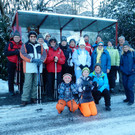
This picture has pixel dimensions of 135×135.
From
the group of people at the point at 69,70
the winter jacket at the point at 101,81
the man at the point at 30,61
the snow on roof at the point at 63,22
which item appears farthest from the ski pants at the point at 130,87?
the snow on roof at the point at 63,22

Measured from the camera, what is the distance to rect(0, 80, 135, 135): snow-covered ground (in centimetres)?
272

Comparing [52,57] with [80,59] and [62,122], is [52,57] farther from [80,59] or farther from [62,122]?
[62,122]

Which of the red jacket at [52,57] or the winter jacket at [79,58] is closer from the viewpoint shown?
the red jacket at [52,57]

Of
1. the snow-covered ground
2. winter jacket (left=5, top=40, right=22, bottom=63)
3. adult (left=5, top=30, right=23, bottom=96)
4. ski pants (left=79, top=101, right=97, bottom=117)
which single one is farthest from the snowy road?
winter jacket (left=5, top=40, right=22, bottom=63)

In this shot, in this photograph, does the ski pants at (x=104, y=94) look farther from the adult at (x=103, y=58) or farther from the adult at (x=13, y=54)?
the adult at (x=13, y=54)

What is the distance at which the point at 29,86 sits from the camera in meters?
4.05

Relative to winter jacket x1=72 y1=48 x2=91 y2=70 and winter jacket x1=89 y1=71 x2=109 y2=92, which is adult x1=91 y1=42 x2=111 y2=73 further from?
winter jacket x1=89 y1=71 x2=109 y2=92

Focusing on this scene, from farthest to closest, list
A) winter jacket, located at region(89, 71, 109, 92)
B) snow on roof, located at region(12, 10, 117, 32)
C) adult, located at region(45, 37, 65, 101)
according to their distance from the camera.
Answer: snow on roof, located at region(12, 10, 117, 32) → adult, located at region(45, 37, 65, 101) → winter jacket, located at region(89, 71, 109, 92)

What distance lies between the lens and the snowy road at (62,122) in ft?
8.93

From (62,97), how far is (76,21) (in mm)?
4545

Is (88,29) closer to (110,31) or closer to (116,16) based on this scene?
(110,31)

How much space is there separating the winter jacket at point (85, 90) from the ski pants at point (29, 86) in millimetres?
1309

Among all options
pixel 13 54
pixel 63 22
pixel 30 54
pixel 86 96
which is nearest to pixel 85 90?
pixel 86 96

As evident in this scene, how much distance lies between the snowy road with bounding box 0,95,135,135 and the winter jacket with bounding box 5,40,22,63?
1521 mm
